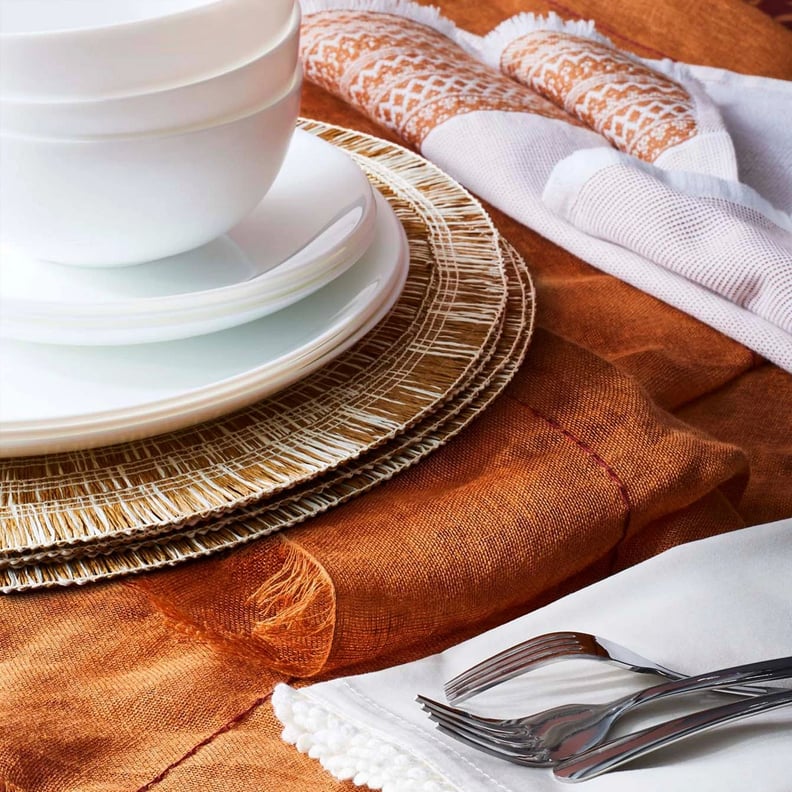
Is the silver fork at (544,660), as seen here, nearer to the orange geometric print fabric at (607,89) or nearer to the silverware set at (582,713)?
the silverware set at (582,713)

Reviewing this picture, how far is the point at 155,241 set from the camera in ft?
1.62

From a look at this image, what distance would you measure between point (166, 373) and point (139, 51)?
14 centimetres

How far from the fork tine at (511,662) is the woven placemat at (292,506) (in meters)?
0.11

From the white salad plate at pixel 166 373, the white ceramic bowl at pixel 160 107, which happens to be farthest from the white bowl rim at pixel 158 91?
the white salad plate at pixel 166 373

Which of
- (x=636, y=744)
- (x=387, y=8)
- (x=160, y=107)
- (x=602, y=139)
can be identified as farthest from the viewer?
(x=387, y=8)

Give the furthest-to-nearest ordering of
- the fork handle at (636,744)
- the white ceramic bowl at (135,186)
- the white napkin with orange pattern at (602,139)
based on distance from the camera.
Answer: the white napkin with orange pattern at (602,139), the white ceramic bowl at (135,186), the fork handle at (636,744)

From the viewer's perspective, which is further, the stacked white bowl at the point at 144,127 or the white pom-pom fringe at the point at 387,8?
the white pom-pom fringe at the point at 387,8

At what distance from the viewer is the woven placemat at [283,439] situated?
1.40 ft

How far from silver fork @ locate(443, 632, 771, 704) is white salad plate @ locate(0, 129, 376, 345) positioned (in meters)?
0.19

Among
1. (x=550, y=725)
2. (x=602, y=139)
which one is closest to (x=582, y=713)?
(x=550, y=725)

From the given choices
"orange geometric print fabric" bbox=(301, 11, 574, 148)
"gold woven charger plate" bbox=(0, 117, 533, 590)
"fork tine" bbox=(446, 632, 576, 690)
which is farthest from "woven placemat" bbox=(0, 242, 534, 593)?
"orange geometric print fabric" bbox=(301, 11, 574, 148)

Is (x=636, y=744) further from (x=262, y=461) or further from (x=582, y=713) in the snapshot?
(x=262, y=461)

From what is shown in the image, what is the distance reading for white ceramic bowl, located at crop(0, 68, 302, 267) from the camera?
45 cm

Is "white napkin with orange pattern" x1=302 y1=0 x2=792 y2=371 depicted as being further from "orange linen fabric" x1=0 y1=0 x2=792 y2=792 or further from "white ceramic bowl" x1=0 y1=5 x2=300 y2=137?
"white ceramic bowl" x1=0 y1=5 x2=300 y2=137
